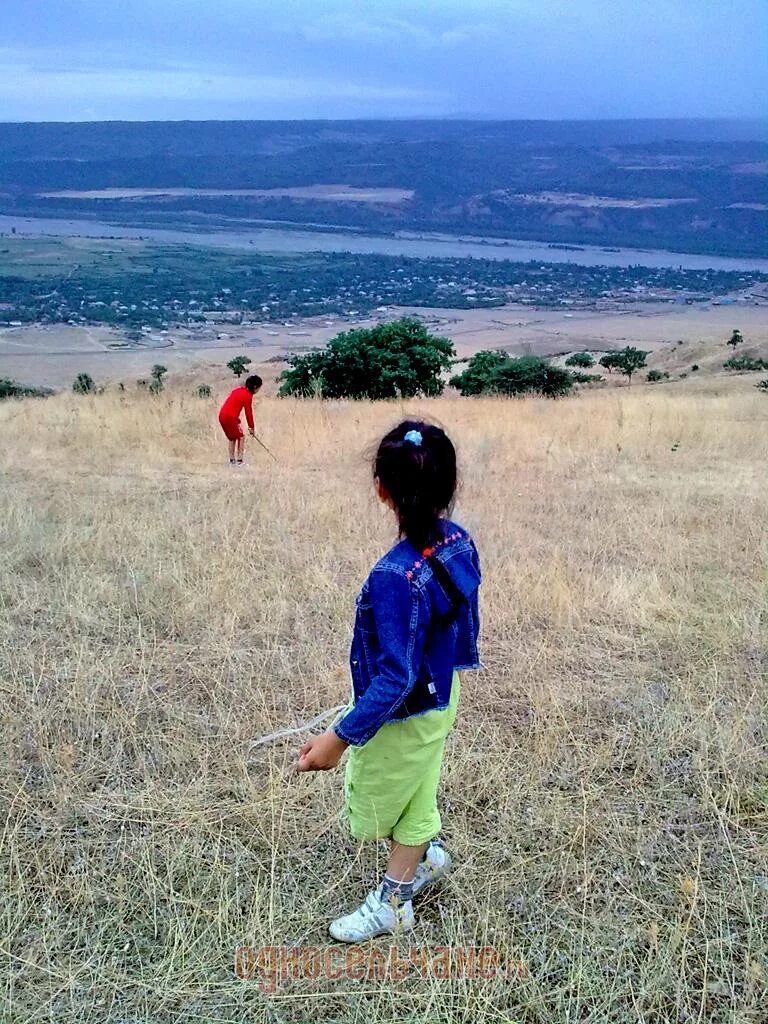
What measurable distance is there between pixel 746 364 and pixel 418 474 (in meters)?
30.2

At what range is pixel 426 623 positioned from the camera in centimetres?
208

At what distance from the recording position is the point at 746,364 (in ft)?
95.7

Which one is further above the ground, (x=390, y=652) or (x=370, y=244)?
(x=370, y=244)

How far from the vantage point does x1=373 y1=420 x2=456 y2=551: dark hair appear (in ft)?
6.62

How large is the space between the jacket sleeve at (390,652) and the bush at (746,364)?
28.0 m

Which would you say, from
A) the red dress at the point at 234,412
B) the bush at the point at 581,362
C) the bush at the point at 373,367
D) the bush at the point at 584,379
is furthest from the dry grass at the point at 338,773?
the bush at the point at 581,362

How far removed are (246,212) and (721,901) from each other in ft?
591

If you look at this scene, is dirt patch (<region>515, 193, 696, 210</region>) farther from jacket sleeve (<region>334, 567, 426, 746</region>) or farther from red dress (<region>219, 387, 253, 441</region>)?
jacket sleeve (<region>334, 567, 426, 746</region>)

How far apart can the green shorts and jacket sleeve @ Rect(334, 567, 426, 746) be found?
153 millimetres

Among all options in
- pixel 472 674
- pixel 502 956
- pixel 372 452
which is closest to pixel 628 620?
pixel 472 674

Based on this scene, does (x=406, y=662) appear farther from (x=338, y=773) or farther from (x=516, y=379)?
(x=516, y=379)

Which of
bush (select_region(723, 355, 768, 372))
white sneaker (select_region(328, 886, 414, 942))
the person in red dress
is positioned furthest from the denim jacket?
bush (select_region(723, 355, 768, 372))

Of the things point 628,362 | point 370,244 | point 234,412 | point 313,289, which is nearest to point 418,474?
point 234,412

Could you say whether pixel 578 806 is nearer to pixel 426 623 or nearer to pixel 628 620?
pixel 426 623
